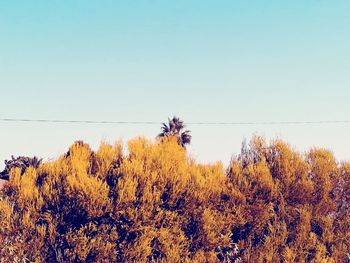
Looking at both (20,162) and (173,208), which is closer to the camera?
(173,208)

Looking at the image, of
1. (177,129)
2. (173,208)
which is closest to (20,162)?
(177,129)

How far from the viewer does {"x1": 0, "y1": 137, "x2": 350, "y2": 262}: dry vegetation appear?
55.6ft

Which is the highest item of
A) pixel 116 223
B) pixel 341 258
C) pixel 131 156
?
pixel 131 156

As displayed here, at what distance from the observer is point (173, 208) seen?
1795cm

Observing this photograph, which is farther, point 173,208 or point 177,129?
point 177,129

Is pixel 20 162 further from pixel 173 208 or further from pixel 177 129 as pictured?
pixel 173 208

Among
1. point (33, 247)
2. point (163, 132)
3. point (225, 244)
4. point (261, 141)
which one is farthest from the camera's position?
point (163, 132)

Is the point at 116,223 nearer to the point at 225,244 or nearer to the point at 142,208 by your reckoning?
the point at 142,208

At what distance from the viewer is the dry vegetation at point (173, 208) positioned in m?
16.9

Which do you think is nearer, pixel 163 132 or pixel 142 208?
pixel 142 208

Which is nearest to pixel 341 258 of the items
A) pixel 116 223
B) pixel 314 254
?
pixel 314 254

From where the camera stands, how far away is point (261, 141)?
20.5 meters

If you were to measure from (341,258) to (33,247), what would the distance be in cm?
1217

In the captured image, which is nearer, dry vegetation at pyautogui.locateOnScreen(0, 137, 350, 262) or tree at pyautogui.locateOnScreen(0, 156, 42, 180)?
dry vegetation at pyautogui.locateOnScreen(0, 137, 350, 262)
